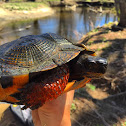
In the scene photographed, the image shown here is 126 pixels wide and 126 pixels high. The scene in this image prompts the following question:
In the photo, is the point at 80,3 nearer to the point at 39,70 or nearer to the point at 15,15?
the point at 15,15

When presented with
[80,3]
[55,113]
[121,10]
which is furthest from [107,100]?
[80,3]

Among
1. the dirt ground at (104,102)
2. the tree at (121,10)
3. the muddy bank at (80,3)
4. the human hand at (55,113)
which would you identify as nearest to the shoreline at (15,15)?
the muddy bank at (80,3)

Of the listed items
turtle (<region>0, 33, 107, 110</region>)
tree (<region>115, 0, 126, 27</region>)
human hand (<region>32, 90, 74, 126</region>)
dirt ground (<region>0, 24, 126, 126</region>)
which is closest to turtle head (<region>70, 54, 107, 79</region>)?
turtle (<region>0, 33, 107, 110</region>)

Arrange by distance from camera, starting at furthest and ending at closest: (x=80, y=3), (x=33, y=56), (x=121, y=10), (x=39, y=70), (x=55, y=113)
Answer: (x=80, y=3) < (x=121, y=10) < (x=55, y=113) < (x=33, y=56) < (x=39, y=70)

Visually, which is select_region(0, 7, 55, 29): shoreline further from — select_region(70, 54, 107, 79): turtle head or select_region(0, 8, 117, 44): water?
select_region(70, 54, 107, 79): turtle head

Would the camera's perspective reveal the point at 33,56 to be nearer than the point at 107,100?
Yes

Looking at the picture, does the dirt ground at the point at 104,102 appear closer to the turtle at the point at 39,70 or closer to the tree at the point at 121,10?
the turtle at the point at 39,70
